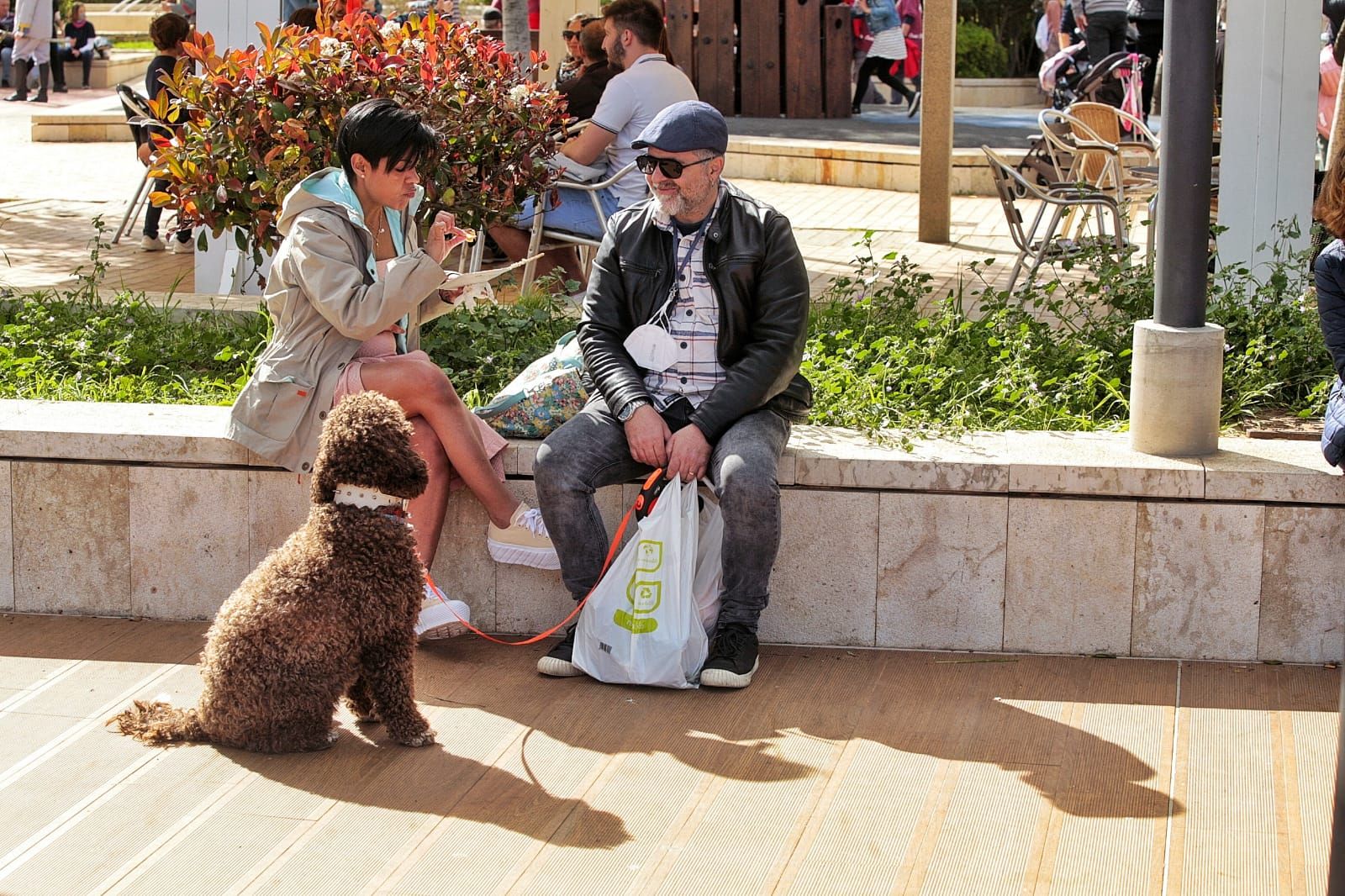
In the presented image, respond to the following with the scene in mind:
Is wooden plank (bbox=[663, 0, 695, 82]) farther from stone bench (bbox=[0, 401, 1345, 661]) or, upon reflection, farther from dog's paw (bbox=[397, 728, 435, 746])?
dog's paw (bbox=[397, 728, 435, 746])

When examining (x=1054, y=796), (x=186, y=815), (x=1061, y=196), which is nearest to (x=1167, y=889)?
(x=1054, y=796)

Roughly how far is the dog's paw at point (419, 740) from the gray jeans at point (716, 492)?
27.5 inches

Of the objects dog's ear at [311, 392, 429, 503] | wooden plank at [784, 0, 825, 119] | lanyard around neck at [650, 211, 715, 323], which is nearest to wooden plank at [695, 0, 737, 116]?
wooden plank at [784, 0, 825, 119]

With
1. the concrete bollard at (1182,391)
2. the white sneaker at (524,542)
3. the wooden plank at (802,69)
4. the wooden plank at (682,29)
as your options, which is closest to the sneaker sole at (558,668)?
the white sneaker at (524,542)

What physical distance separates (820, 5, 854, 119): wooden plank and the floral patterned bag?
1319 centimetres

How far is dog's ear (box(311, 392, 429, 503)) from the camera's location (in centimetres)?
364

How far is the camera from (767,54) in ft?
57.5

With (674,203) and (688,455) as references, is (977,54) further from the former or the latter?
(688,455)

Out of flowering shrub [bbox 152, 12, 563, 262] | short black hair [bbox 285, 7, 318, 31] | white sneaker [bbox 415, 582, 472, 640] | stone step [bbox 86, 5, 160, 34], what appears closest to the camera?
white sneaker [bbox 415, 582, 472, 640]

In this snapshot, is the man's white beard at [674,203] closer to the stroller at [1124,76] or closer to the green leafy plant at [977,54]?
the stroller at [1124,76]

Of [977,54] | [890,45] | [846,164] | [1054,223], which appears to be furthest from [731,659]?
[977,54]

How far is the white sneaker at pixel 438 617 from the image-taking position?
4543 millimetres

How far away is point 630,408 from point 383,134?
104 cm

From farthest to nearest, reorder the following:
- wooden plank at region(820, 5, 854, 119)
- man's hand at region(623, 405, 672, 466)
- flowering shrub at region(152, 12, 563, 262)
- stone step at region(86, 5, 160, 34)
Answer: stone step at region(86, 5, 160, 34)
wooden plank at region(820, 5, 854, 119)
flowering shrub at region(152, 12, 563, 262)
man's hand at region(623, 405, 672, 466)
